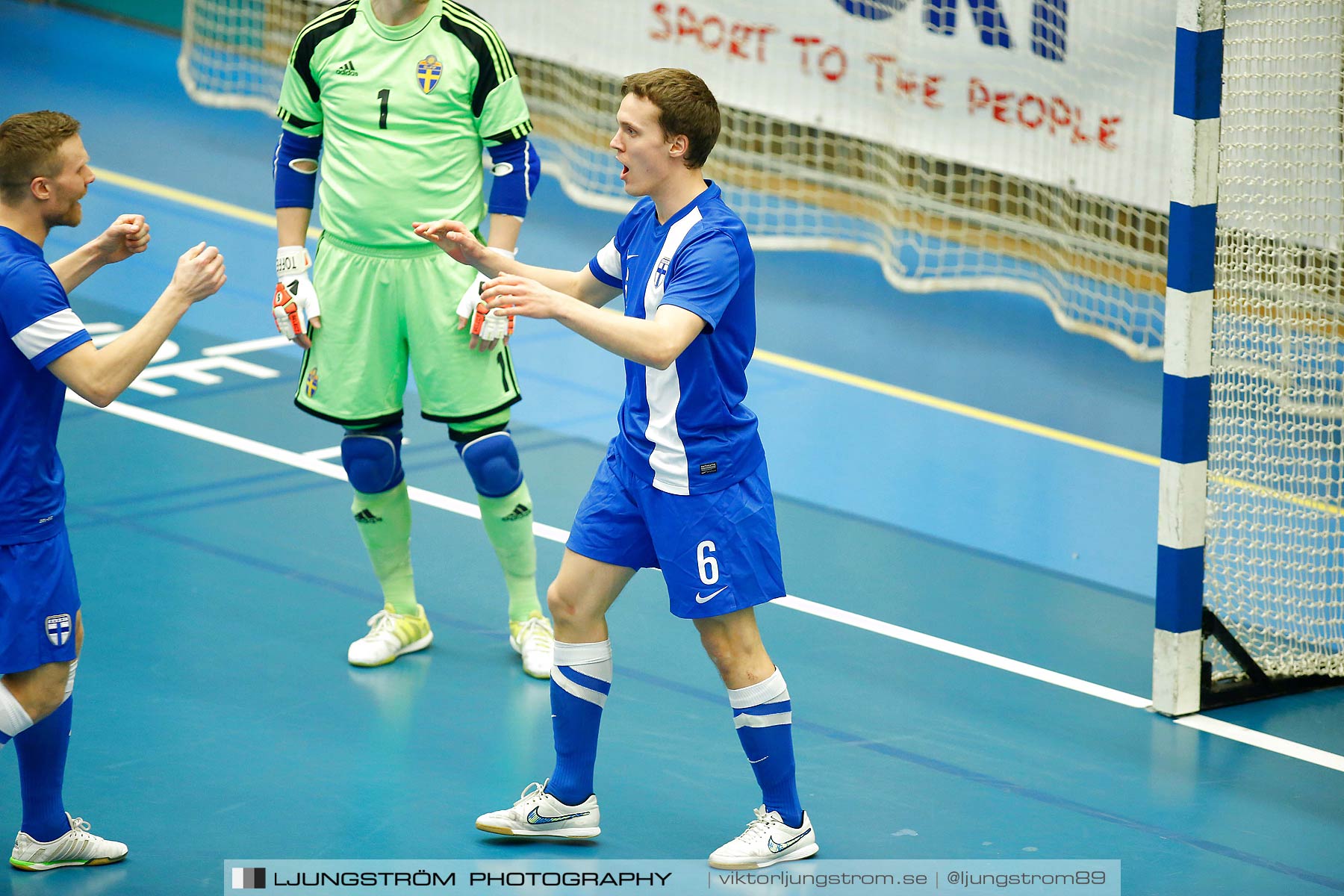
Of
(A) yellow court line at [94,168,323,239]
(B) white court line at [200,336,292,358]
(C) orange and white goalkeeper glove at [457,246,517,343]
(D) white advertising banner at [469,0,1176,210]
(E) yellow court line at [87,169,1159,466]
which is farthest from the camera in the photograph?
(A) yellow court line at [94,168,323,239]

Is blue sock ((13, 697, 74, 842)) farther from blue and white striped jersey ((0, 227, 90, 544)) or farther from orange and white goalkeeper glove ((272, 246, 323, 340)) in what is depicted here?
orange and white goalkeeper glove ((272, 246, 323, 340))

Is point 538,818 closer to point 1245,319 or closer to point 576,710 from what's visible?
point 576,710

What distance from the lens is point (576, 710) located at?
5207 mm

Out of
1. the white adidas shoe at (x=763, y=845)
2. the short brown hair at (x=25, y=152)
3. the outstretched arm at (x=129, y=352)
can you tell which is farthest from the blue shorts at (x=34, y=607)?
the white adidas shoe at (x=763, y=845)

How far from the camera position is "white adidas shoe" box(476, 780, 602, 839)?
526 cm

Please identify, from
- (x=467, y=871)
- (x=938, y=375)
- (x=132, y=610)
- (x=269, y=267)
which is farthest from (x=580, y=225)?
(x=467, y=871)

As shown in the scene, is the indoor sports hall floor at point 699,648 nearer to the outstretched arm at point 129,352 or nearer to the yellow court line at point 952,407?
the yellow court line at point 952,407

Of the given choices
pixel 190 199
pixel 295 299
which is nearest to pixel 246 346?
pixel 190 199

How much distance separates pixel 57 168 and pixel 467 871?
88.6 inches

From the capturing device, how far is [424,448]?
8961 millimetres

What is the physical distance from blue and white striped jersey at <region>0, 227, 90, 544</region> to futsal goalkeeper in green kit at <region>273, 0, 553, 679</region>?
1.75 metres

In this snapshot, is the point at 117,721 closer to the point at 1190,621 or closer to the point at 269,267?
the point at 1190,621

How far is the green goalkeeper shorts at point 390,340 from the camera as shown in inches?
251

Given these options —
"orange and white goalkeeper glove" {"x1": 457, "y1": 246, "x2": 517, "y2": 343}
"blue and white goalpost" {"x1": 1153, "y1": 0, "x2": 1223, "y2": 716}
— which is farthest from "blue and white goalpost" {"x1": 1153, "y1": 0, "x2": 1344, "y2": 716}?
"orange and white goalkeeper glove" {"x1": 457, "y1": 246, "x2": 517, "y2": 343}
